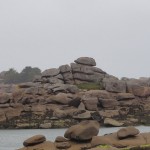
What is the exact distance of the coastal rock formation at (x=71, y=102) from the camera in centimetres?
13038

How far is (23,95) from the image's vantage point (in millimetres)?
136875

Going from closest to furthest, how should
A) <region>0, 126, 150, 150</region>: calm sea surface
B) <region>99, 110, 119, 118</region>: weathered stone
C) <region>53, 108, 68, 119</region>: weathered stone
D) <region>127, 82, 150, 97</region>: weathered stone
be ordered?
1. <region>0, 126, 150, 150</region>: calm sea surface
2. <region>53, 108, 68, 119</region>: weathered stone
3. <region>99, 110, 119, 118</region>: weathered stone
4. <region>127, 82, 150, 97</region>: weathered stone

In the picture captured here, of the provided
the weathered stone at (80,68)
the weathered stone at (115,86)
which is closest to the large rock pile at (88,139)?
the weathered stone at (115,86)

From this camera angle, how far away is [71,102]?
134500 mm

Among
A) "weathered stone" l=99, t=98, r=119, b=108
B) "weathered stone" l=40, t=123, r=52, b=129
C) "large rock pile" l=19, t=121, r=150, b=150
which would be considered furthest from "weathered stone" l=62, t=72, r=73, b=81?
"large rock pile" l=19, t=121, r=150, b=150

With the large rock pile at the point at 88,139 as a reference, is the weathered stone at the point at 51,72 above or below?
above

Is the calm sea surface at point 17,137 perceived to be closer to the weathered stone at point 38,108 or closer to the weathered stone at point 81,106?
the weathered stone at point 38,108

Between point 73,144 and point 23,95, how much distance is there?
88146mm

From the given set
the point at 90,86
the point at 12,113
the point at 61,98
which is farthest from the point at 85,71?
the point at 12,113

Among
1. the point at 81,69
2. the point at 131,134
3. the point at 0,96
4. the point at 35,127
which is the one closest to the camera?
the point at 131,134

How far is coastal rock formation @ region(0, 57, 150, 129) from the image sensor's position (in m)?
130

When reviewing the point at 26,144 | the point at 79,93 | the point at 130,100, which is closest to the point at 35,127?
the point at 79,93

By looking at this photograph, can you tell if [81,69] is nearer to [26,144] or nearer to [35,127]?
[35,127]

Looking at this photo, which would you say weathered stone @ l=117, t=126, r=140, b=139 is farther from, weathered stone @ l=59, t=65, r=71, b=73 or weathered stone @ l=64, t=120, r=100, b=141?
weathered stone @ l=59, t=65, r=71, b=73
